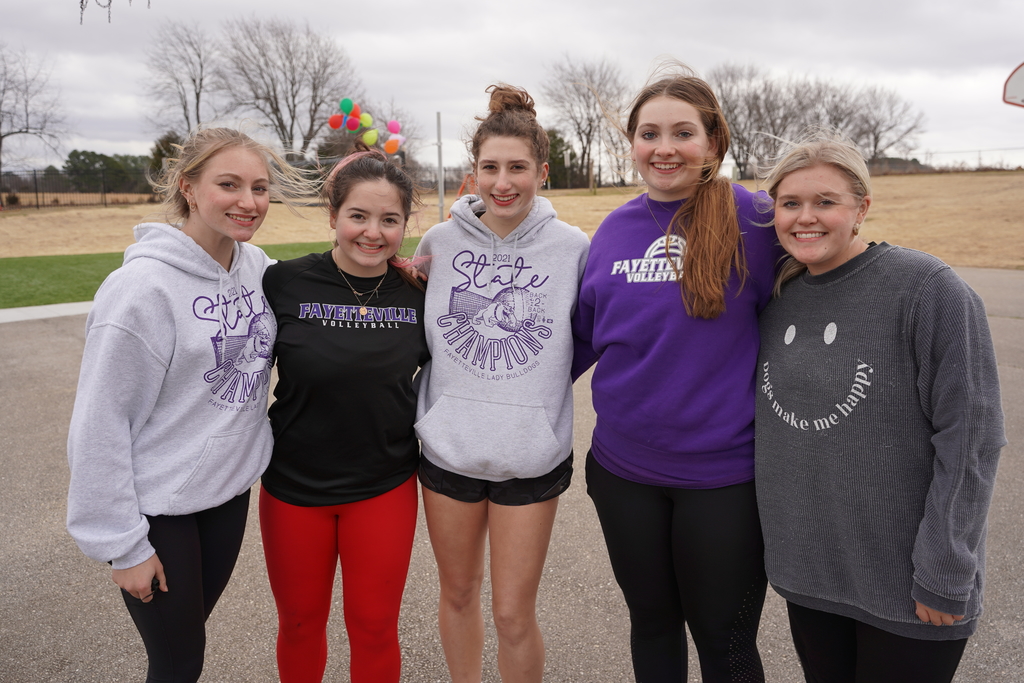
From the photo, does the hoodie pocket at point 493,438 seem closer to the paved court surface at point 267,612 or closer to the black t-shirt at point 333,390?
the black t-shirt at point 333,390

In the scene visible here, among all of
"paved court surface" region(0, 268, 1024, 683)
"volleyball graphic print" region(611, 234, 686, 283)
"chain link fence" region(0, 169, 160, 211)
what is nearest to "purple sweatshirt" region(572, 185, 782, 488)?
"volleyball graphic print" region(611, 234, 686, 283)

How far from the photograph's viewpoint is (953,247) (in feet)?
65.8

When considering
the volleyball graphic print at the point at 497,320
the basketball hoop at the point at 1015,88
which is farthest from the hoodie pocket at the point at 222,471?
the basketball hoop at the point at 1015,88

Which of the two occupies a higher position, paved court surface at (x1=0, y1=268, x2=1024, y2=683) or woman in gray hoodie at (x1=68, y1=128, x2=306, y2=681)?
woman in gray hoodie at (x1=68, y1=128, x2=306, y2=681)

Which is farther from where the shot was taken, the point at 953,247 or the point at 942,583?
the point at 953,247

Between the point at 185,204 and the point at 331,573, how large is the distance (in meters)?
1.36

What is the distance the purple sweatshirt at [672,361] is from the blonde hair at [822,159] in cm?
17

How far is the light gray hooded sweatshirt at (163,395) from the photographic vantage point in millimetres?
1832

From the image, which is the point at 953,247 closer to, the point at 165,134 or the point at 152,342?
the point at 152,342

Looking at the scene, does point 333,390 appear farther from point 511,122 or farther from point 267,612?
point 267,612

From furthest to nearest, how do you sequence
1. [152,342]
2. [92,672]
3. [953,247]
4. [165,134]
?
[165,134], [953,247], [92,672], [152,342]

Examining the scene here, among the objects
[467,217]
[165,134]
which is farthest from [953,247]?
[165,134]

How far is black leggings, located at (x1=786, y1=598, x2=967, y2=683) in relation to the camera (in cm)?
173

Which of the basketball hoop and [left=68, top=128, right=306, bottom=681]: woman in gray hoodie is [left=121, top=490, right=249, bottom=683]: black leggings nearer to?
[left=68, top=128, right=306, bottom=681]: woman in gray hoodie
